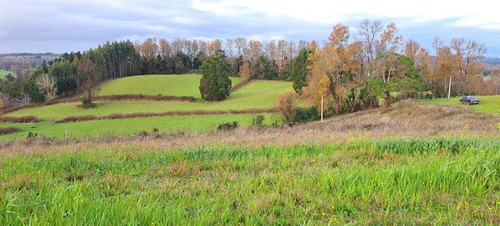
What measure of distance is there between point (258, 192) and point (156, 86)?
76.0 metres

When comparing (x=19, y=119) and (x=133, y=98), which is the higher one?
(x=133, y=98)

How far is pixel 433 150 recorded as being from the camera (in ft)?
19.7

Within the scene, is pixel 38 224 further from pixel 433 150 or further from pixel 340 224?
pixel 433 150

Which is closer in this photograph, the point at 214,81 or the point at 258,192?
the point at 258,192

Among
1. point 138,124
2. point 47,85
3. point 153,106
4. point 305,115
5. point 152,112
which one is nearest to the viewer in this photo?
point 305,115

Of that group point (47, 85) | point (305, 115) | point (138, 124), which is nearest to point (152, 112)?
point (138, 124)

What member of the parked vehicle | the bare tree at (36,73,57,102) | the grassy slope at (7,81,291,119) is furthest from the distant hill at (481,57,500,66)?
the bare tree at (36,73,57,102)

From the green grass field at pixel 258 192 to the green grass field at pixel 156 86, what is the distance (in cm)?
6337

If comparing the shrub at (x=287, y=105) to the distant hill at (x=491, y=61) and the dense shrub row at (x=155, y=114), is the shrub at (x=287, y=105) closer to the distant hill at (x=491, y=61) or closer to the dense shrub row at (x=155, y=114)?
the dense shrub row at (x=155, y=114)

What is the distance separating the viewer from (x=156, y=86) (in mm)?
76500

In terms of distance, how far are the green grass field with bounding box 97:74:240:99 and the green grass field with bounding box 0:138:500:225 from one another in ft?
208

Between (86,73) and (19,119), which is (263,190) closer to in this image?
(19,119)

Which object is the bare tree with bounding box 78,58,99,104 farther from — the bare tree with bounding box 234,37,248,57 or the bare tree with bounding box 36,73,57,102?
the bare tree with bounding box 234,37,248,57

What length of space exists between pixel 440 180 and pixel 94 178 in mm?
4540
